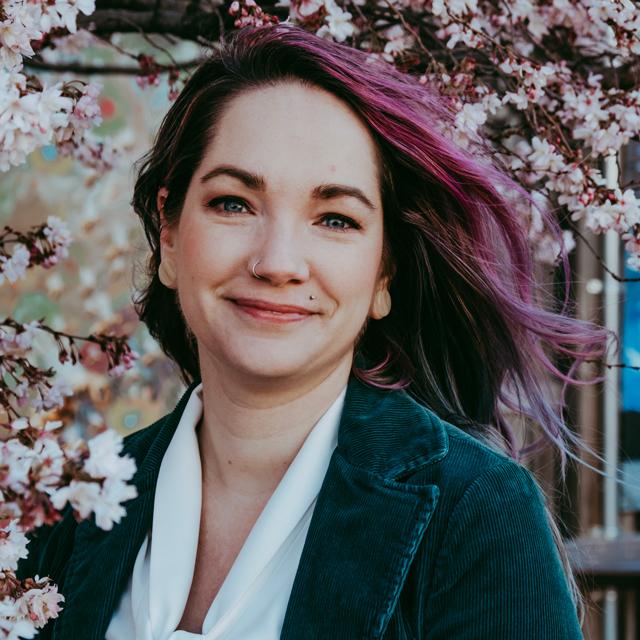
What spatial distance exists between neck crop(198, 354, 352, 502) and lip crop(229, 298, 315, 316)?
134mm

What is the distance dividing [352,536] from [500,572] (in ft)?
0.87

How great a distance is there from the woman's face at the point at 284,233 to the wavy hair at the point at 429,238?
0.19 ft

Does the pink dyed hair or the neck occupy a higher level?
the pink dyed hair

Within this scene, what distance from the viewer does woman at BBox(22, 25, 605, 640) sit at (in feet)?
5.64

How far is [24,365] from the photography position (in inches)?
81.0

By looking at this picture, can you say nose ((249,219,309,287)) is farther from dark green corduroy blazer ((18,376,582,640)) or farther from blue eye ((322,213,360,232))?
dark green corduroy blazer ((18,376,582,640))

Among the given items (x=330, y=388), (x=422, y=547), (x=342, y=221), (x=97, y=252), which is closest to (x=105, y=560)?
(x=330, y=388)

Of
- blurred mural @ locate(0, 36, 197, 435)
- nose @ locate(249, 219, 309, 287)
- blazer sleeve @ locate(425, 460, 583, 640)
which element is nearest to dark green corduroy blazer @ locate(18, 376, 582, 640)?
blazer sleeve @ locate(425, 460, 583, 640)

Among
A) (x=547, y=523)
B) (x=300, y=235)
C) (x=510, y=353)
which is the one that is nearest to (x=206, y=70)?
(x=300, y=235)

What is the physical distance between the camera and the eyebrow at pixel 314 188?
6.13ft

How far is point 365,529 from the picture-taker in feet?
5.88

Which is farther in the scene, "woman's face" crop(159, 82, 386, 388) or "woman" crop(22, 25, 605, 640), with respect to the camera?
"woman's face" crop(159, 82, 386, 388)

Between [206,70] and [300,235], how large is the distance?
0.48m

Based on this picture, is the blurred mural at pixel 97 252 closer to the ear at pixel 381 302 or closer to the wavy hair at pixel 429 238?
the wavy hair at pixel 429 238
